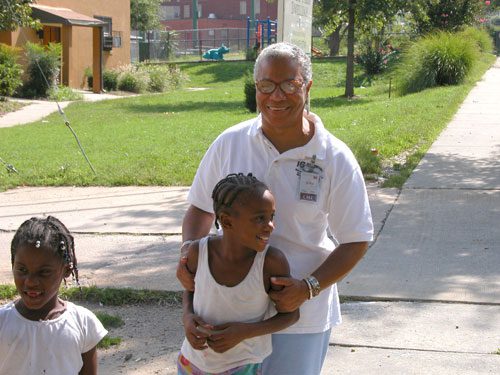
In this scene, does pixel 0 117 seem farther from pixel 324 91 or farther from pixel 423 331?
pixel 423 331

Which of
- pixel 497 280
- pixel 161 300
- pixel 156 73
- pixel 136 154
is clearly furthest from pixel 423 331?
Answer: pixel 156 73

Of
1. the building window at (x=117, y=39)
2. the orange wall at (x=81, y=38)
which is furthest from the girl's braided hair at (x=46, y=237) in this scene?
the building window at (x=117, y=39)

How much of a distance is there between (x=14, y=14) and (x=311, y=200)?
18124mm

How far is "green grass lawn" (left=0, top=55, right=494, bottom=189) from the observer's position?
33.8 ft

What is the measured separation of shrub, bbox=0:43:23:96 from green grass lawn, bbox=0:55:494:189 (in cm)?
208

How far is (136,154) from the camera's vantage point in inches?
468

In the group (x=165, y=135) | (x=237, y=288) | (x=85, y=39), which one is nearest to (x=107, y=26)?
(x=85, y=39)

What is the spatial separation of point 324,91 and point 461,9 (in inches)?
381

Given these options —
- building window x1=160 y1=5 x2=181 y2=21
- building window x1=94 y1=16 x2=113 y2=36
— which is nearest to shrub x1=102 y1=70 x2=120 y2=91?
building window x1=94 y1=16 x2=113 y2=36

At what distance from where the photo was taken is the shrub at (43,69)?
82.8ft

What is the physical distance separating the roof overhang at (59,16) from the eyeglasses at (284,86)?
25.4 meters

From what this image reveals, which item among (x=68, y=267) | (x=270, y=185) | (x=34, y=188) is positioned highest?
(x=270, y=185)

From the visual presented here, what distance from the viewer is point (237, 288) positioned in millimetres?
2686

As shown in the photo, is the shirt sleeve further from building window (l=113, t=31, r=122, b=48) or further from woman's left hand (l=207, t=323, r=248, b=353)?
building window (l=113, t=31, r=122, b=48)
